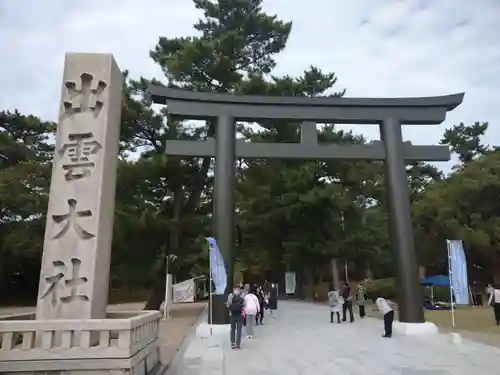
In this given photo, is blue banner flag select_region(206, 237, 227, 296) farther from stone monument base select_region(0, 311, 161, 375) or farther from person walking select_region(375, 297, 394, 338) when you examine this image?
stone monument base select_region(0, 311, 161, 375)

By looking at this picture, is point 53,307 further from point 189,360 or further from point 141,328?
point 189,360

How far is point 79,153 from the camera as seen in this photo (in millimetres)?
8430

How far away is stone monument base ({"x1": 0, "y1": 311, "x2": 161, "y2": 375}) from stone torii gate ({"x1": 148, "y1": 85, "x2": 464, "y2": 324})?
287 inches

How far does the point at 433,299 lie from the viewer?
88.9 ft

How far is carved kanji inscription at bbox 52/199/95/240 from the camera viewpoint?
7.95 m

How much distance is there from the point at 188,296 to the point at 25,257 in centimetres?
1271

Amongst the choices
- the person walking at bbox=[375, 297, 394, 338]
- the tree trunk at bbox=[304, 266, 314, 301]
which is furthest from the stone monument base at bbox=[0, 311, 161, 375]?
the tree trunk at bbox=[304, 266, 314, 301]

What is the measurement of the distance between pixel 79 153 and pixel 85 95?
46.3 inches

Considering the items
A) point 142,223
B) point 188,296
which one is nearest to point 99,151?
point 142,223

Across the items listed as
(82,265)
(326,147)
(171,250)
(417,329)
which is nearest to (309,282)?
(171,250)

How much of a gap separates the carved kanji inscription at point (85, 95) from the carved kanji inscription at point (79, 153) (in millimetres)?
499

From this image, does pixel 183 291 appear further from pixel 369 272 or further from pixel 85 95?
pixel 369 272

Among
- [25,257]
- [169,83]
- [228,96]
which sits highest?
[169,83]

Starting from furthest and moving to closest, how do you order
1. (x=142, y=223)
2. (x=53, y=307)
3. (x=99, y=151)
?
(x=142, y=223), (x=99, y=151), (x=53, y=307)
